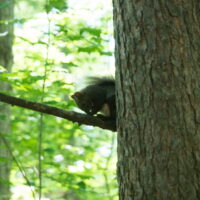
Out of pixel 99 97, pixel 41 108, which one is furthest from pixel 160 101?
pixel 99 97

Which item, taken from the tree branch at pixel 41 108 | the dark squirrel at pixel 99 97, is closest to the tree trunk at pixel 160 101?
the tree branch at pixel 41 108

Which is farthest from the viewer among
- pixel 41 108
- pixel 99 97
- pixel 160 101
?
pixel 99 97

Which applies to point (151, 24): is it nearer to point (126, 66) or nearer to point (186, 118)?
point (126, 66)

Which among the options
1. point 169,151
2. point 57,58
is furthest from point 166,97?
point 57,58

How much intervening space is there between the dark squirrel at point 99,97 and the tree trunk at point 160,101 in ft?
3.06

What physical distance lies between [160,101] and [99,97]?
1180 millimetres

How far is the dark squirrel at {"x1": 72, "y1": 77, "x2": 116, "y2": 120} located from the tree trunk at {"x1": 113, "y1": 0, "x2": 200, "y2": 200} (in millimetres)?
931

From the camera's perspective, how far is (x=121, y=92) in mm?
1987

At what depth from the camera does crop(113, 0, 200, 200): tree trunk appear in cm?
178

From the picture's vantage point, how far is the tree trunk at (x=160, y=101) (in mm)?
1780

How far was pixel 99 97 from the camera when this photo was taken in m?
2.96

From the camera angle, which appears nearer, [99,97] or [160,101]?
[160,101]

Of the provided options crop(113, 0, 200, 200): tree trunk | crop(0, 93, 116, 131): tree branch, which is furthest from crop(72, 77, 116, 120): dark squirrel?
crop(113, 0, 200, 200): tree trunk

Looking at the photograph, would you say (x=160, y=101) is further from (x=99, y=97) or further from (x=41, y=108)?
(x=99, y=97)
